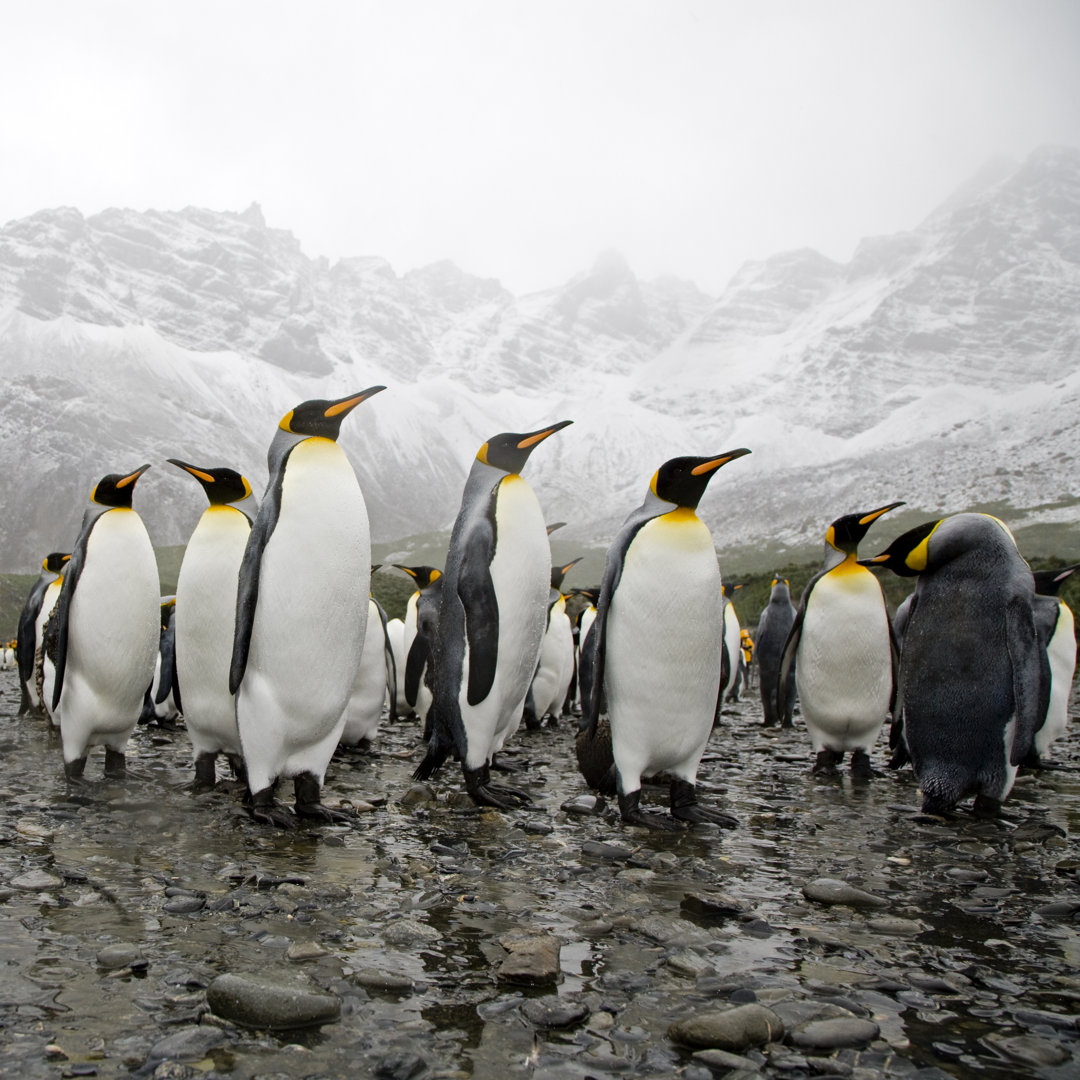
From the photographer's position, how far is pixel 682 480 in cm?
467

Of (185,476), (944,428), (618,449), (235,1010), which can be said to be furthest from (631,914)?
(618,449)

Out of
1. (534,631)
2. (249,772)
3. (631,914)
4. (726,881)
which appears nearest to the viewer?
(631,914)

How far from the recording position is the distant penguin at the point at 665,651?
4.51m

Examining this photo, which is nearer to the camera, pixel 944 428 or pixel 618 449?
pixel 944 428

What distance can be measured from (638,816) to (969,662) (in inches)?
69.4

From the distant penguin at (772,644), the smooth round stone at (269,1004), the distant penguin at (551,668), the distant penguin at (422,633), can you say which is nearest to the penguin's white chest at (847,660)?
the distant penguin at (422,633)

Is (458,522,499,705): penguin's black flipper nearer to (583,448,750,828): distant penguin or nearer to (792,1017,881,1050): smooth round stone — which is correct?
(583,448,750,828): distant penguin

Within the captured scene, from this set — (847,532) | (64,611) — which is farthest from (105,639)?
(847,532)

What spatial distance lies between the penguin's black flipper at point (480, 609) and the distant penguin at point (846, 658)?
234cm

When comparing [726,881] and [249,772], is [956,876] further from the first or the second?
[249,772]

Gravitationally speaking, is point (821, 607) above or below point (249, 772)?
above

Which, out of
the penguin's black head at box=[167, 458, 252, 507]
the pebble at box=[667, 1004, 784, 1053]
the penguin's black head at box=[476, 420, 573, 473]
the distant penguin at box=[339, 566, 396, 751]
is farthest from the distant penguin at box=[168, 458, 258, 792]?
the pebble at box=[667, 1004, 784, 1053]

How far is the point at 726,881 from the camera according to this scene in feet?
11.1

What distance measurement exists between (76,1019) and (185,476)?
104314 mm
